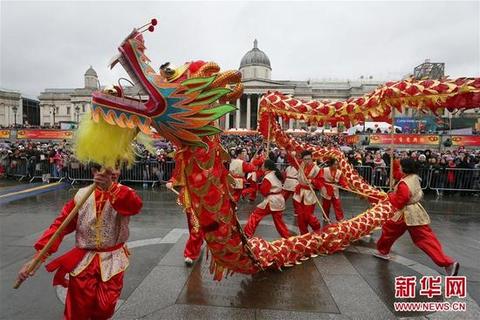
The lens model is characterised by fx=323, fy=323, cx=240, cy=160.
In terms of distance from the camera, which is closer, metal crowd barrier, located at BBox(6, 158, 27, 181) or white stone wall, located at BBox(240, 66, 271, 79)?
metal crowd barrier, located at BBox(6, 158, 27, 181)

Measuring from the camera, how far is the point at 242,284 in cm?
432

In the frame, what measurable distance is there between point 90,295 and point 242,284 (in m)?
2.09

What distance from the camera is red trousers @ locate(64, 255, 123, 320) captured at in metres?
2.77

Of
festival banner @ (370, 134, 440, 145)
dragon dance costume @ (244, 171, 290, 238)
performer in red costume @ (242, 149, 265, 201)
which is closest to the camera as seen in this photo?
dragon dance costume @ (244, 171, 290, 238)

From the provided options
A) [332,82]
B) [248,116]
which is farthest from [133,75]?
[332,82]

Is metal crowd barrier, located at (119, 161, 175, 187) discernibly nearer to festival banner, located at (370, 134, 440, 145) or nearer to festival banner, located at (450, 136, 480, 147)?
festival banner, located at (370, 134, 440, 145)

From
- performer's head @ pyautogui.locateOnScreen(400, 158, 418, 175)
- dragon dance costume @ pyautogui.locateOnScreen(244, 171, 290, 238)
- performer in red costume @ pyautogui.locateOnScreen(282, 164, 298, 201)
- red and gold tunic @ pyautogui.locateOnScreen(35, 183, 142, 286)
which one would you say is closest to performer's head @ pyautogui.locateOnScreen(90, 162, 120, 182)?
red and gold tunic @ pyautogui.locateOnScreen(35, 183, 142, 286)

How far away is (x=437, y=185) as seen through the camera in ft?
41.2

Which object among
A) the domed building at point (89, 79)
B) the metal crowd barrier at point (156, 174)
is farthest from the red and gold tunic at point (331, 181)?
the domed building at point (89, 79)

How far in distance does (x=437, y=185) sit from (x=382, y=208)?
802cm

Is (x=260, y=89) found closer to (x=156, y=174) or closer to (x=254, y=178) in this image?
(x=156, y=174)

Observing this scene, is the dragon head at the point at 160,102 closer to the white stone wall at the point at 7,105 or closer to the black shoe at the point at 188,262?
the black shoe at the point at 188,262

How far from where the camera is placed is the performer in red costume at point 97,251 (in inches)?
109

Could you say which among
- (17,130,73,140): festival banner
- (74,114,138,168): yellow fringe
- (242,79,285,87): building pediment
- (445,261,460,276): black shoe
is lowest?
(445,261,460,276): black shoe
